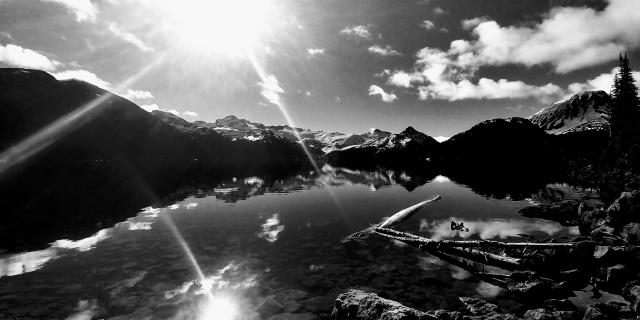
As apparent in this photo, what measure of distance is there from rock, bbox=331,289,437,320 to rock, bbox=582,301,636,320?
264 inches

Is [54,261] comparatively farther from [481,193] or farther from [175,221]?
[481,193]

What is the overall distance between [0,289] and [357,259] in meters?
21.9

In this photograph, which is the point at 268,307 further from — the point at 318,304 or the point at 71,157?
the point at 71,157

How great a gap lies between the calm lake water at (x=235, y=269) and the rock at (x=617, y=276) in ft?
18.6

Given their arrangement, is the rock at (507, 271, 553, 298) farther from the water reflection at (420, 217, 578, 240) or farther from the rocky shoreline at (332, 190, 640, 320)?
the water reflection at (420, 217, 578, 240)

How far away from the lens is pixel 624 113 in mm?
83688

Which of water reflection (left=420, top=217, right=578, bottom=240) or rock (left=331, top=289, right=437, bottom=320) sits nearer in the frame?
rock (left=331, top=289, right=437, bottom=320)

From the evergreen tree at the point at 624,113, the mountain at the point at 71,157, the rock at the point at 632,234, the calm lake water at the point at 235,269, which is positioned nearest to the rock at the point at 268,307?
the calm lake water at the point at 235,269

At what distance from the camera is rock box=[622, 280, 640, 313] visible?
1399 cm

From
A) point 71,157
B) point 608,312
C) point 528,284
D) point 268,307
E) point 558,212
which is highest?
point 71,157

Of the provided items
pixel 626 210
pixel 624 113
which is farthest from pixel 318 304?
pixel 624 113

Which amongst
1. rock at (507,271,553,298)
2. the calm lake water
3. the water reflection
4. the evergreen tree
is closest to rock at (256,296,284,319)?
the calm lake water

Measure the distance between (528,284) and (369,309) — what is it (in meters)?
9.96

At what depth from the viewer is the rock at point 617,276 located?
17094 millimetres
